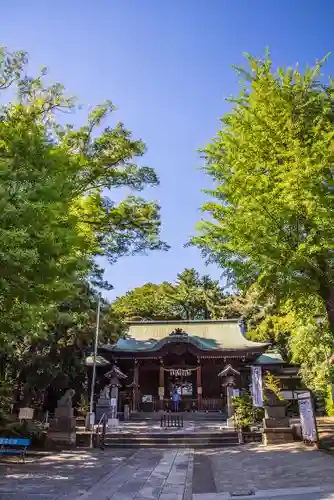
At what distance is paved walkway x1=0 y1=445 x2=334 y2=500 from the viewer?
6352 mm

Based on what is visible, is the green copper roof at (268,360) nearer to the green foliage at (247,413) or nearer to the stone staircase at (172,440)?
the green foliage at (247,413)

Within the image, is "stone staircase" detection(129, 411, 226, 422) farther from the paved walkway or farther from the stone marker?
the paved walkway

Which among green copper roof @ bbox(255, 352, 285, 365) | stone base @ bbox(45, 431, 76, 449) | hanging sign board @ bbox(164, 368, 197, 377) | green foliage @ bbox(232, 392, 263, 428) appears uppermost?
green copper roof @ bbox(255, 352, 285, 365)

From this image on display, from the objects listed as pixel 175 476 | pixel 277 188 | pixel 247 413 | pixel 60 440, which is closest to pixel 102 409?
pixel 60 440

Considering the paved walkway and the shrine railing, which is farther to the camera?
the shrine railing

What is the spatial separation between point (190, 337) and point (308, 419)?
46.5 feet

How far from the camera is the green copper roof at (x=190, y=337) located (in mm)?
24734

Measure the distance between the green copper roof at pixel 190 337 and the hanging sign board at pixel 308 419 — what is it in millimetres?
13333

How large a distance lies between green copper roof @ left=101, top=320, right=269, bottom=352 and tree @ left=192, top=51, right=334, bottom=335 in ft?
51.0

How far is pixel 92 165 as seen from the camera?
13.5 meters

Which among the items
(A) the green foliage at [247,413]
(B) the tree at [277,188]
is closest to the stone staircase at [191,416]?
(A) the green foliage at [247,413]

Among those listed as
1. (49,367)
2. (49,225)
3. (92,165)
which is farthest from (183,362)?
(49,225)

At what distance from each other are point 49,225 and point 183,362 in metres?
21.8

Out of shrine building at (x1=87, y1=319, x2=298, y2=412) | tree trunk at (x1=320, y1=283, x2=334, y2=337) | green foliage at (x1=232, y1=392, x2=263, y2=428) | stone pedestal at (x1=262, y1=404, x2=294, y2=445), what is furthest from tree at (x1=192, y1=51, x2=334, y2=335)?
shrine building at (x1=87, y1=319, x2=298, y2=412)
